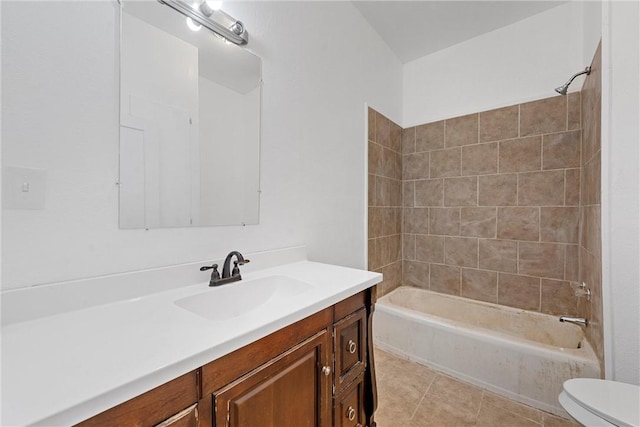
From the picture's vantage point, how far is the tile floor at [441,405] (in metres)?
1.48

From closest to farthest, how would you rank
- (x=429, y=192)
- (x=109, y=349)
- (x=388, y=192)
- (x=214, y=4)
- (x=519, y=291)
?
1. (x=109, y=349)
2. (x=214, y=4)
3. (x=519, y=291)
4. (x=388, y=192)
5. (x=429, y=192)

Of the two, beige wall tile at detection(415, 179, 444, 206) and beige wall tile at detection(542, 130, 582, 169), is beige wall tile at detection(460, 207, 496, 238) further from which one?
beige wall tile at detection(542, 130, 582, 169)

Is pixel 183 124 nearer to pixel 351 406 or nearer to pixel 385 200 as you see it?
pixel 351 406

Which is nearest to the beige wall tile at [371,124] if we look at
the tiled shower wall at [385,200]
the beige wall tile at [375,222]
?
the tiled shower wall at [385,200]

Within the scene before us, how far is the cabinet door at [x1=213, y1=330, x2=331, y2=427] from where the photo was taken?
633 millimetres

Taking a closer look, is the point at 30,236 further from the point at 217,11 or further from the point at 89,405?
the point at 217,11

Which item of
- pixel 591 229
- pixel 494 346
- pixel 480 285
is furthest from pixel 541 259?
pixel 494 346

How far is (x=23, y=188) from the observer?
2.35 feet

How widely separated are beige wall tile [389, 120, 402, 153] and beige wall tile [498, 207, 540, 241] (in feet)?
3.58

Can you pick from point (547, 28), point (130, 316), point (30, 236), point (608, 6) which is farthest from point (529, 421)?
point (547, 28)

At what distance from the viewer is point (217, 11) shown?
1.14 m

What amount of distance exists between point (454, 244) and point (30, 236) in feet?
9.04

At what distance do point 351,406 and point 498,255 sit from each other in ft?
6.34

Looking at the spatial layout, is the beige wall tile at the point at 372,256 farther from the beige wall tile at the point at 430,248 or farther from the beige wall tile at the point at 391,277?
the beige wall tile at the point at 430,248
